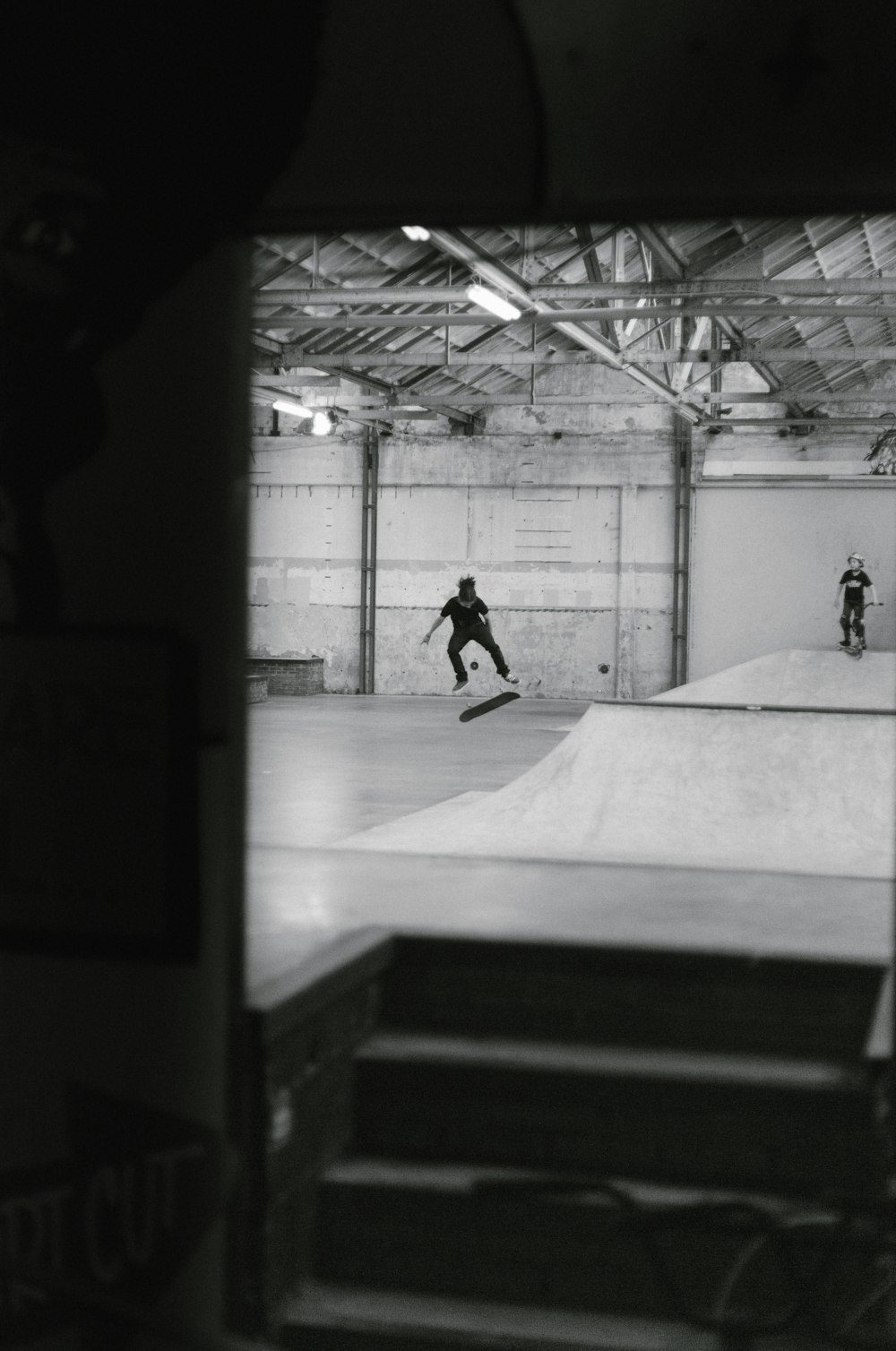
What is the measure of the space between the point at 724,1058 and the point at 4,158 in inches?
123

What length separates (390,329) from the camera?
1733cm

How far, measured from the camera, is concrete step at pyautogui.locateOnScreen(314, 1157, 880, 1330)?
3.71 meters

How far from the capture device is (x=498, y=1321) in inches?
147

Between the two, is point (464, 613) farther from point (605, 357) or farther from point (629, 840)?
point (629, 840)

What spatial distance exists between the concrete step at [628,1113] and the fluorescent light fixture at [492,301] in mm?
8098

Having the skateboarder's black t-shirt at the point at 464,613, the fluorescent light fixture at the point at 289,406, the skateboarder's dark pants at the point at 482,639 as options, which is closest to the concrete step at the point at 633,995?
the skateboarder's dark pants at the point at 482,639

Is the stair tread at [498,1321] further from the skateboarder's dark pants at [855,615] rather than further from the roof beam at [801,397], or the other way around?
the skateboarder's dark pants at [855,615]

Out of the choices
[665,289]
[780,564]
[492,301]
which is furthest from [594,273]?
[780,564]

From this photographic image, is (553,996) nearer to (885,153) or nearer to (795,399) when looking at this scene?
(885,153)

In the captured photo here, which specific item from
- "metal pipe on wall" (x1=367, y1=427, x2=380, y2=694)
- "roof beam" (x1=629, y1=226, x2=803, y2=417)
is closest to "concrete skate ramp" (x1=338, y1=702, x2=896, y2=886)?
"roof beam" (x1=629, y1=226, x2=803, y2=417)

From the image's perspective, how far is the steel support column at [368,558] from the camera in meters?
21.2

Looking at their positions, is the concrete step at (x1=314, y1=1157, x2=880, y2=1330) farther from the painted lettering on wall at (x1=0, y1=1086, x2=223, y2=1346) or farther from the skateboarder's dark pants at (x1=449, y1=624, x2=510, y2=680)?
the skateboarder's dark pants at (x1=449, y1=624, x2=510, y2=680)

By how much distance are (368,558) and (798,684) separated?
11.0m

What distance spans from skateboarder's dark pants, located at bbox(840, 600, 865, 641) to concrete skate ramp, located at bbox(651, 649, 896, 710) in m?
5.22
